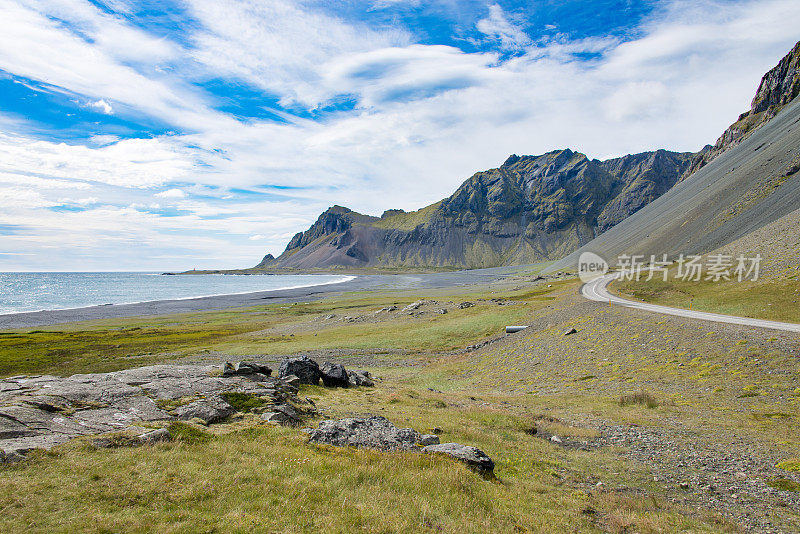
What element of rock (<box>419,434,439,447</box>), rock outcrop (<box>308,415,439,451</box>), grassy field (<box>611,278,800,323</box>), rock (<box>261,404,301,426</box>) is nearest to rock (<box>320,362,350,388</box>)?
rock (<box>261,404,301,426</box>)

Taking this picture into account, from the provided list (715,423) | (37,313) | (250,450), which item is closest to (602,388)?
(715,423)

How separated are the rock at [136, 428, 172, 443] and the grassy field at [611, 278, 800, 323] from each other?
158 feet

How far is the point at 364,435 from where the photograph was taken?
48.9ft

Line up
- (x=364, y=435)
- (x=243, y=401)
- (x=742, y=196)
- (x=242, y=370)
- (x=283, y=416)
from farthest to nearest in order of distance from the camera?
(x=742, y=196) < (x=242, y=370) < (x=243, y=401) < (x=283, y=416) < (x=364, y=435)

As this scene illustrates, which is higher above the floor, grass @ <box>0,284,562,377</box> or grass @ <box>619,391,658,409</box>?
grass @ <box>619,391,658,409</box>

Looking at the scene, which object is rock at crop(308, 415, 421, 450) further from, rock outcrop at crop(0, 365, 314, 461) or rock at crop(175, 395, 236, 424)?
rock at crop(175, 395, 236, 424)

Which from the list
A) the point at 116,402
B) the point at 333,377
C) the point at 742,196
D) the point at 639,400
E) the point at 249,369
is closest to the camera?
the point at 116,402

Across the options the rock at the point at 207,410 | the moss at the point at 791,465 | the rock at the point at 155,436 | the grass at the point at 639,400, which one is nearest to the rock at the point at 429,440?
the rock at the point at 207,410

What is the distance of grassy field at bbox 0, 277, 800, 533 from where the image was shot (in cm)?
912

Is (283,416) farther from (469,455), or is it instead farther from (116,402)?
(469,455)

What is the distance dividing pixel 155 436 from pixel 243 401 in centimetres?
598

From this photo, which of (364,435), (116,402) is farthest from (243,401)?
(364,435)

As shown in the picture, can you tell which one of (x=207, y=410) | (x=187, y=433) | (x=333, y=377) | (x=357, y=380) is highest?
(x=187, y=433)

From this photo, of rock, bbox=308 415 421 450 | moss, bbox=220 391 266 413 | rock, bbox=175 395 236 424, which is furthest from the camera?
moss, bbox=220 391 266 413
